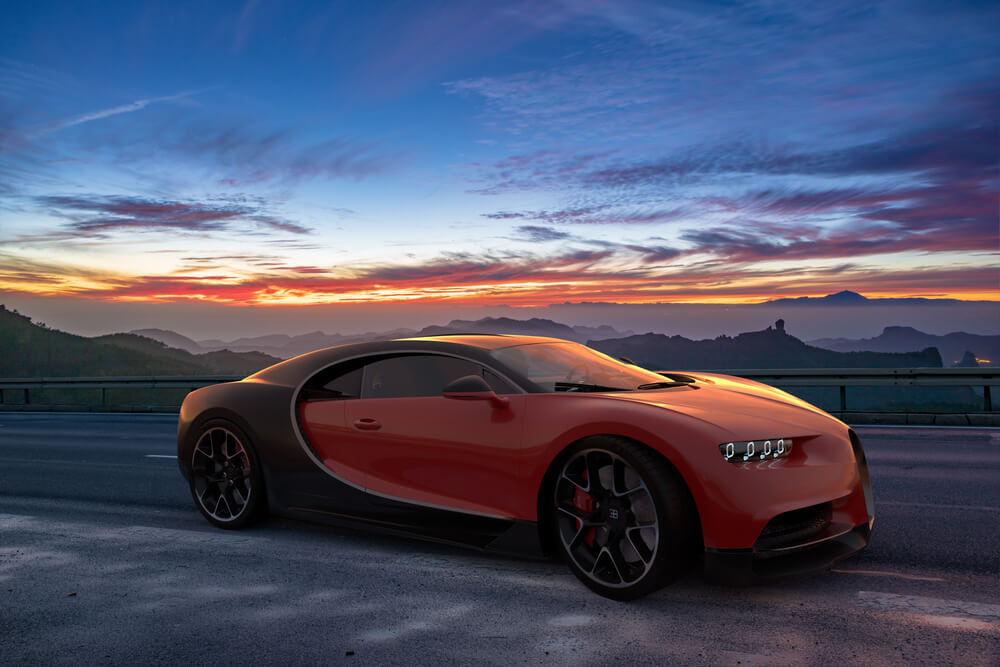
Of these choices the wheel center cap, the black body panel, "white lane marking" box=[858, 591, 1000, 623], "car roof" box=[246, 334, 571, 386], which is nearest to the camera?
"white lane marking" box=[858, 591, 1000, 623]

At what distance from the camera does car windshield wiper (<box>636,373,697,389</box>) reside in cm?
513

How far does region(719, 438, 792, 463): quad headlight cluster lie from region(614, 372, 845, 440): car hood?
35 millimetres

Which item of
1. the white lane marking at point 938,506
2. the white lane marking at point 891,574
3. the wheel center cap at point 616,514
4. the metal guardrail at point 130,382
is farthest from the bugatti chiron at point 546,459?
the metal guardrail at point 130,382

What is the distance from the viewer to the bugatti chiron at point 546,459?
3.97m

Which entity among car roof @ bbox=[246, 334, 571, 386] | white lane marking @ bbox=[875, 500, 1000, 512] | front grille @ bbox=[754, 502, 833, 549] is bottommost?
white lane marking @ bbox=[875, 500, 1000, 512]

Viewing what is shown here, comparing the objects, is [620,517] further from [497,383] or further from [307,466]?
[307,466]

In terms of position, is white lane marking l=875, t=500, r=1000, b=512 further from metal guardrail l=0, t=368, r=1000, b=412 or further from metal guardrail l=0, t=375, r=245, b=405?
metal guardrail l=0, t=375, r=245, b=405

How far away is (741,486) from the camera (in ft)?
12.8

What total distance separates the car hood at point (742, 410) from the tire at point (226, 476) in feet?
9.20

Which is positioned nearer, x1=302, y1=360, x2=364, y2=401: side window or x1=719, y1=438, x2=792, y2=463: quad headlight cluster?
x1=719, y1=438, x2=792, y2=463: quad headlight cluster

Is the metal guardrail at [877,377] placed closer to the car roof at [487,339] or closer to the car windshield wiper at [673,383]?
the car windshield wiper at [673,383]

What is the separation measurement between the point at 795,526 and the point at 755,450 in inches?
16.8

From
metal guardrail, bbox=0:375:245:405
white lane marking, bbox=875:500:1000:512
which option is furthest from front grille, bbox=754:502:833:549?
metal guardrail, bbox=0:375:245:405

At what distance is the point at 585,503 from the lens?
430cm
